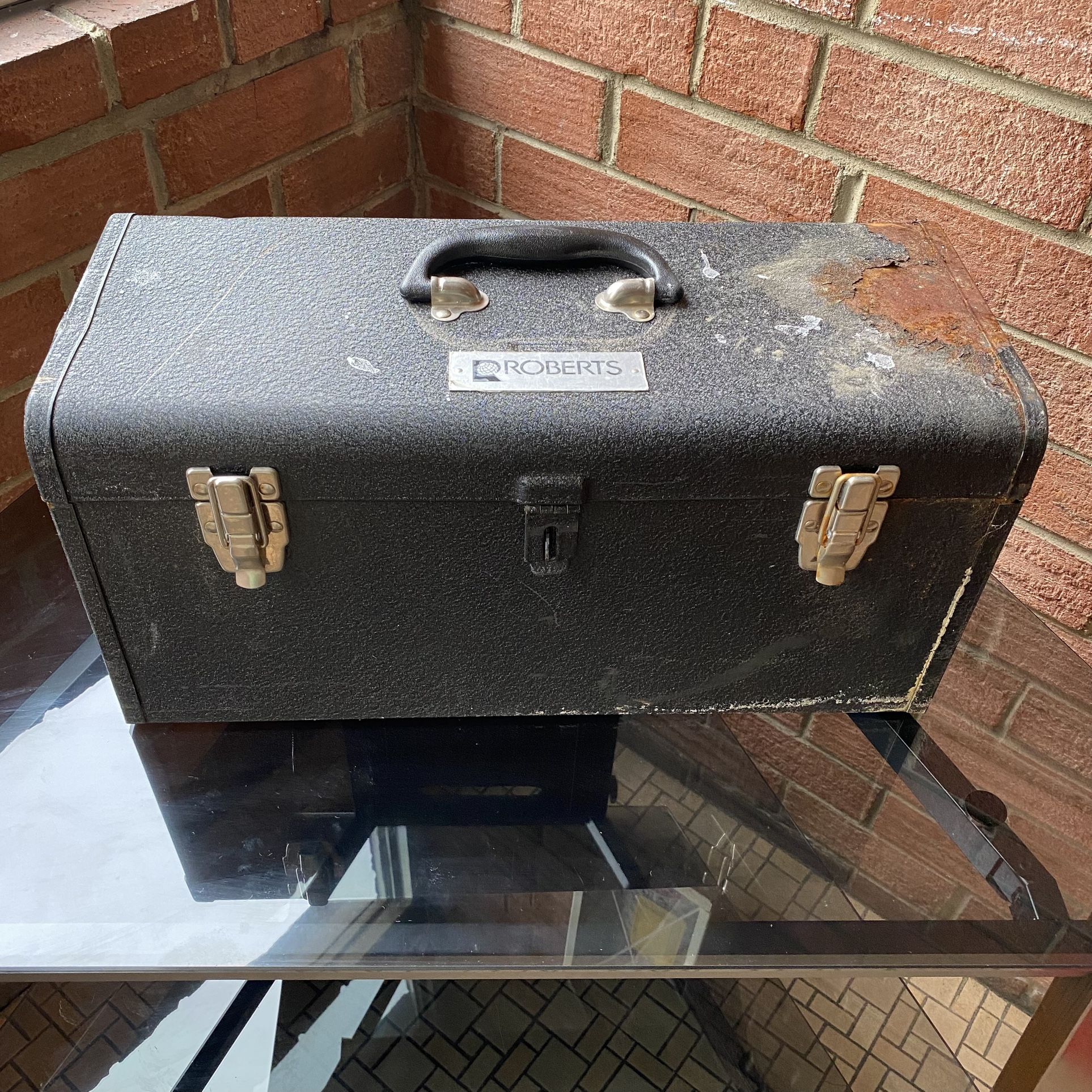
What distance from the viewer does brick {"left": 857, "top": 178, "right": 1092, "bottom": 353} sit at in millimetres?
1012

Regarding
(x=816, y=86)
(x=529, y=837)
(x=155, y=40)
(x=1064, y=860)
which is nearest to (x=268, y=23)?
(x=155, y=40)

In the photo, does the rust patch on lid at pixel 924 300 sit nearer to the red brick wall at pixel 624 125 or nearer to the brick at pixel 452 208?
the red brick wall at pixel 624 125

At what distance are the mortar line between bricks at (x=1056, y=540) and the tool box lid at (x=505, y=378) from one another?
1.35 feet

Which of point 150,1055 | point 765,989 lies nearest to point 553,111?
point 765,989

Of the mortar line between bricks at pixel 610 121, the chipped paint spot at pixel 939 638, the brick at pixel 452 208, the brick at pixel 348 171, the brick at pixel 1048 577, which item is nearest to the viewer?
the chipped paint spot at pixel 939 638

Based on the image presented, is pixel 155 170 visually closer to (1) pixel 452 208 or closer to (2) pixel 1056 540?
(1) pixel 452 208

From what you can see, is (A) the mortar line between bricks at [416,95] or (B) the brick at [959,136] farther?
(A) the mortar line between bricks at [416,95]

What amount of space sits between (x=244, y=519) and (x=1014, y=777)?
682 millimetres

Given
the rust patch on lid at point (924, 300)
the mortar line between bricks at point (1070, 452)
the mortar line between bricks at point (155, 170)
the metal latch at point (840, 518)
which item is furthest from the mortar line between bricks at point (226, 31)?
the mortar line between bricks at point (1070, 452)

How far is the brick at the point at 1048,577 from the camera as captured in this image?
114cm

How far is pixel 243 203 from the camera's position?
1297 mm

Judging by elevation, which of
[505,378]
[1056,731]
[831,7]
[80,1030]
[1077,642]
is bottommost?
[80,1030]

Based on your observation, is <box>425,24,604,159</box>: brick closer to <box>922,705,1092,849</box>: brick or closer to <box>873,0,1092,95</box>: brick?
<box>873,0,1092,95</box>: brick

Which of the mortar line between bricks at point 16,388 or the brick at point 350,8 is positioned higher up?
Answer: the brick at point 350,8
